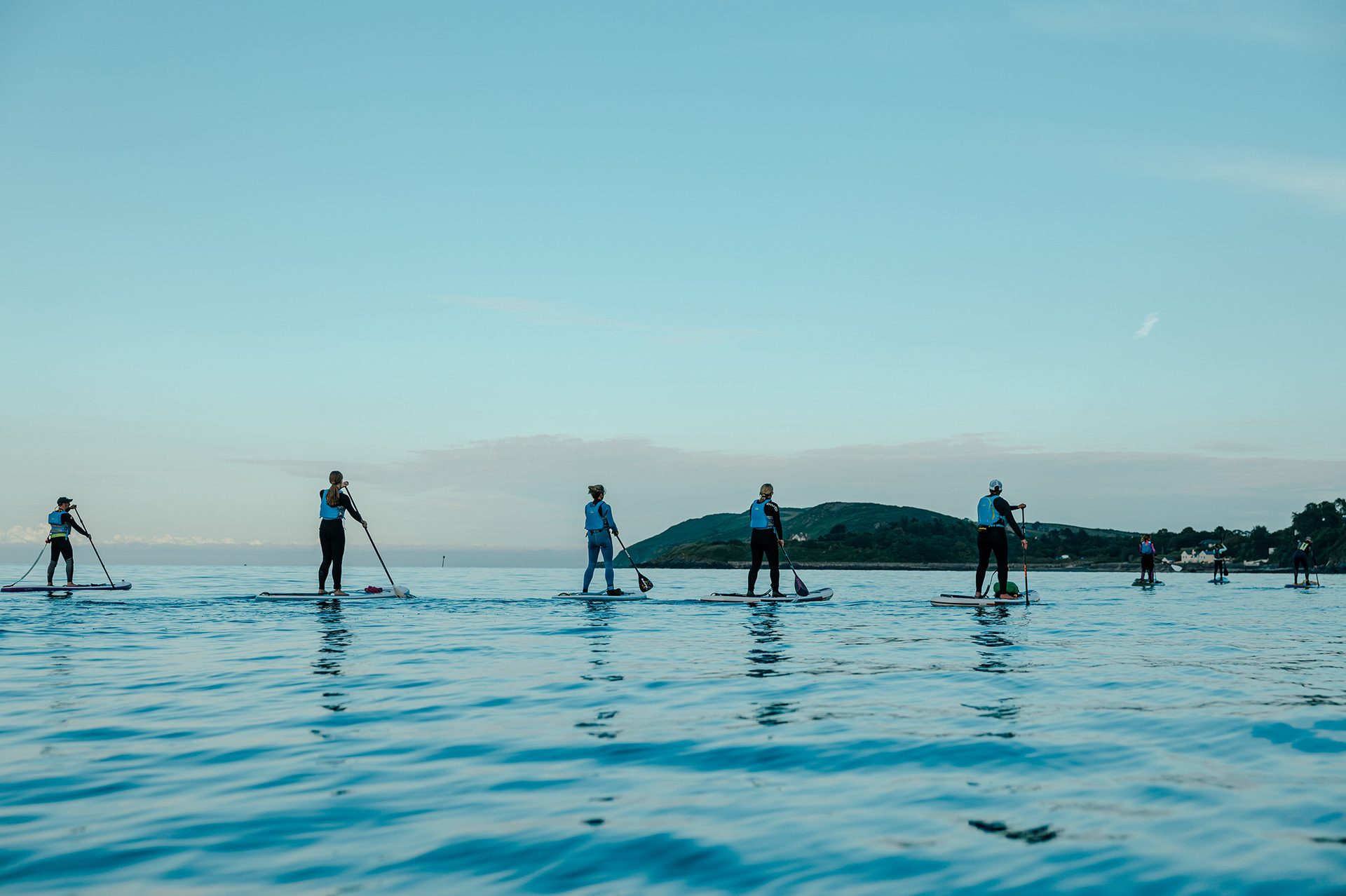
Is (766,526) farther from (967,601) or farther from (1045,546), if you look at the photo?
(1045,546)

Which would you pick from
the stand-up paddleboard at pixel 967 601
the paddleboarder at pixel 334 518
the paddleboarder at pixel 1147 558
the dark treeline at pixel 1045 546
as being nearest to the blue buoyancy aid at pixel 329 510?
the paddleboarder at pixel 334 518

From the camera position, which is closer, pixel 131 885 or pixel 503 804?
pixel 131 885

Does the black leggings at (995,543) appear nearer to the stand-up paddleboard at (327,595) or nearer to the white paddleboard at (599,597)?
the white paddleboard at (599,597)

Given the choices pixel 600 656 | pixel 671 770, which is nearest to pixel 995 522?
pixel 600 656

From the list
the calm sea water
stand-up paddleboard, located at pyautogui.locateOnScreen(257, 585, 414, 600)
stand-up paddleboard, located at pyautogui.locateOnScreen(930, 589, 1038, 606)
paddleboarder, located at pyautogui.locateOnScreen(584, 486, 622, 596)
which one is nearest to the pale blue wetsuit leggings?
paddleboarder, located at pyautogui.locateOnScreen(584, 486, 622, 596)

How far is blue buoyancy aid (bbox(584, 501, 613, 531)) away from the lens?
24516 millimetres

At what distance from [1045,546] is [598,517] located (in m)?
188

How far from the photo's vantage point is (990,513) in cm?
2231

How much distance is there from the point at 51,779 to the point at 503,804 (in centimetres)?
281

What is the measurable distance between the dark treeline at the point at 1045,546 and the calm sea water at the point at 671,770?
153475 millimetres

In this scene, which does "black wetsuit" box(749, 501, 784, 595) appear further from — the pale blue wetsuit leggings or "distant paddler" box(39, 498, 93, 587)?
"distant paddler" box(39, 498, 93, 587)

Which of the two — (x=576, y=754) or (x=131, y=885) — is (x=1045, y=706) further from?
(x=131, y=885)

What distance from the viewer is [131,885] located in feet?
13.0

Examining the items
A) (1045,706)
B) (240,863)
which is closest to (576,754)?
(240,863)
